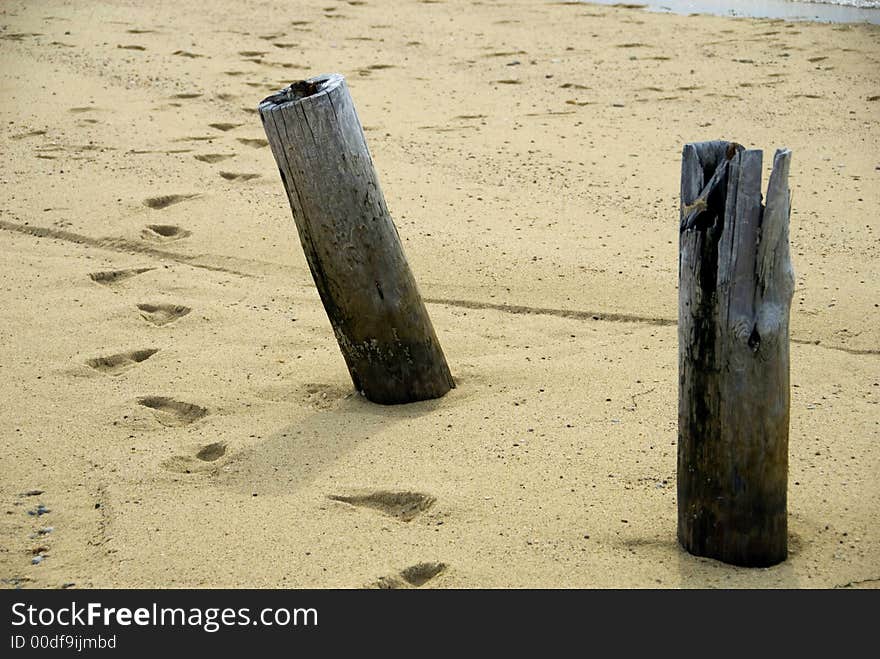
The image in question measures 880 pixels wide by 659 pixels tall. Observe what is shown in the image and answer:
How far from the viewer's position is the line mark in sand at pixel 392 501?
356cm

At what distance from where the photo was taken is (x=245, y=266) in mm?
5801

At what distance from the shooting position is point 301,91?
404cm

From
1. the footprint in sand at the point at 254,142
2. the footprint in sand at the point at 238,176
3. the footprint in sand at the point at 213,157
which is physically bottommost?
the footprint in sand at the point at 238,176

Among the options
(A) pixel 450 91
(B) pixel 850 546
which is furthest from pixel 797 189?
(B) pixel 850 546

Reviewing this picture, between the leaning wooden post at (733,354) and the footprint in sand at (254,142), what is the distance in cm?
499

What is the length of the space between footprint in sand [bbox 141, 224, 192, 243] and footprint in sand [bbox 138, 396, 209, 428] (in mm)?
1913

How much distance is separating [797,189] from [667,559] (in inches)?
156

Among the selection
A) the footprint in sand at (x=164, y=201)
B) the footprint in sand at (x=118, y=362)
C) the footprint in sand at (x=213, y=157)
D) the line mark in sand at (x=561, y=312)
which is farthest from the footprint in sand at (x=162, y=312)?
the footprint in sand at (x=213, y=157)

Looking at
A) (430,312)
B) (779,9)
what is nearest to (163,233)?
(430,312)

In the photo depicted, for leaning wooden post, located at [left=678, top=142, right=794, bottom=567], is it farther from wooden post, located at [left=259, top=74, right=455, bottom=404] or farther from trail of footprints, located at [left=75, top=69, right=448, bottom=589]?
wooden post, located at [left=259, top=74, right=455, bottom=404]

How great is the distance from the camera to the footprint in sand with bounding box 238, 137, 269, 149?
7461mm

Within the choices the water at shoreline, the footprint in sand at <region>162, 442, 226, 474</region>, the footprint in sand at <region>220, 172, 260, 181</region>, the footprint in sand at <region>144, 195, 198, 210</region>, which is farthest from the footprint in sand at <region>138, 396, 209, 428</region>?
the water at shoreline

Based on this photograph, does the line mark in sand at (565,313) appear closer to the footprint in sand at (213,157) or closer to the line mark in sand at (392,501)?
the line mark in sand at (392,501)
